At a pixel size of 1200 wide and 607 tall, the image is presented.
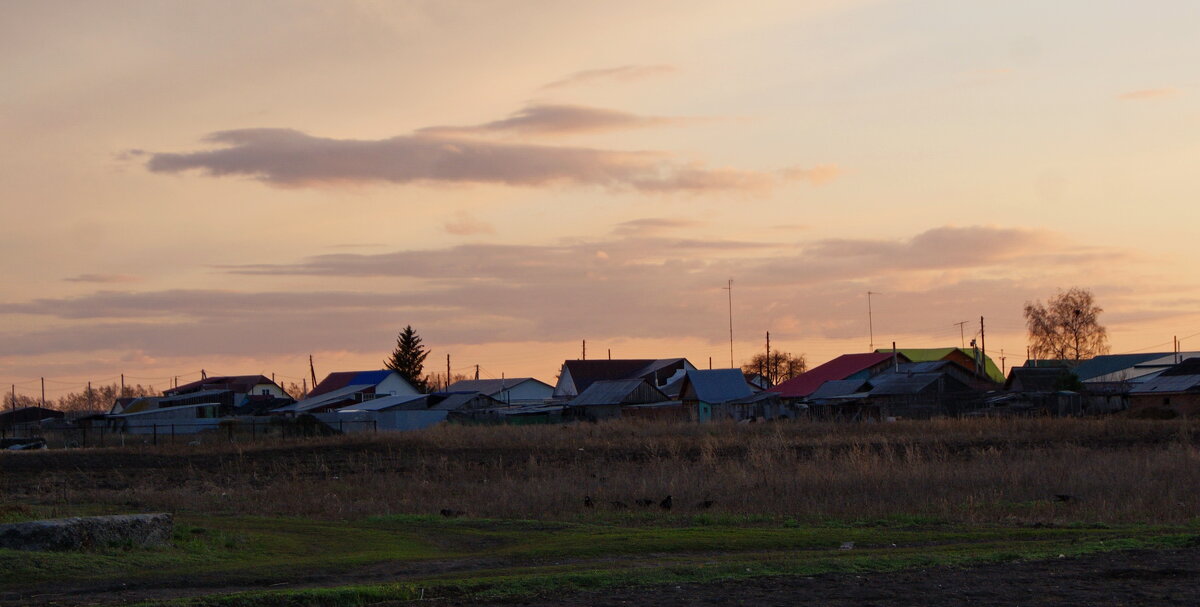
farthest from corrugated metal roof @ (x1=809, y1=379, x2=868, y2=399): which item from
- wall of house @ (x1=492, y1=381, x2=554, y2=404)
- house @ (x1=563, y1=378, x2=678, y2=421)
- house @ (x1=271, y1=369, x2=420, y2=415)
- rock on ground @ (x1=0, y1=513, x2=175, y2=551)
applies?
rock on ground @ (x1=0, y1=513, x2=175, y2=551)

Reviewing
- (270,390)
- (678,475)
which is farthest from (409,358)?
(678,475)

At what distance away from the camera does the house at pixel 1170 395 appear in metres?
60.2

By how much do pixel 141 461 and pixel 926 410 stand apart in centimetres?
3893

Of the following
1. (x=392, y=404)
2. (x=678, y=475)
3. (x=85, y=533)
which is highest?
(x=392, y=404)

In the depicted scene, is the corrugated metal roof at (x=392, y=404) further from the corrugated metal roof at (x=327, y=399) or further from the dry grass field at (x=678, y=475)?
the dry grass field at (x=678, y=475)

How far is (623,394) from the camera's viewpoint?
78.2 meters

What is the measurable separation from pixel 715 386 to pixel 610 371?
3117cm

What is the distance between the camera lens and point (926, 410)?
62250 millimetres

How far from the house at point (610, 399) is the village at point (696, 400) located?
0.30 feet

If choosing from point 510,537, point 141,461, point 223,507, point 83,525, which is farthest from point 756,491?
point 141,461

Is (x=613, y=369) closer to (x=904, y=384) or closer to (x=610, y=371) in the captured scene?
(x=610, y=371)

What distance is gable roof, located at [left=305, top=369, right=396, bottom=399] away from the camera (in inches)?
4296

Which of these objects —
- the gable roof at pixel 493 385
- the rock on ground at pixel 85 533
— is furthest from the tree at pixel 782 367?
the rock on ground at pixel 85 533

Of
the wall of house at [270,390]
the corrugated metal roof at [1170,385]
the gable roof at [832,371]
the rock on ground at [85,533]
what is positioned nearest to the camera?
the rock on ground at [85,533]
